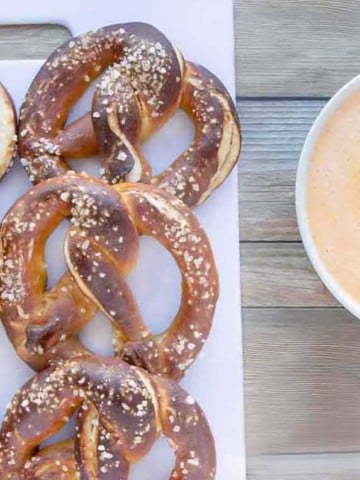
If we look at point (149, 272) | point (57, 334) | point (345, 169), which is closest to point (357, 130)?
point (345, 169)

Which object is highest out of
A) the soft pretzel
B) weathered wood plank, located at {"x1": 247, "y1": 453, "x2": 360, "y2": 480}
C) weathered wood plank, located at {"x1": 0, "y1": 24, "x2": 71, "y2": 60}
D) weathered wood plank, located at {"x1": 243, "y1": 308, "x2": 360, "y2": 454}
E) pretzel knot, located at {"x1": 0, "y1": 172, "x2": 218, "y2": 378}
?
weathered wood plank, located at {"x1": 0, "y1": 24, "x2": 71, "y2": 60}

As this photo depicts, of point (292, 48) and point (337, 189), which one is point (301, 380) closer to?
point (337, 189)

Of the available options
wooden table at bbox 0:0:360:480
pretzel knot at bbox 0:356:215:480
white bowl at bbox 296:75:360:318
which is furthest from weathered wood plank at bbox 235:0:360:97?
pretzel knot at bbox 0:356:215:480

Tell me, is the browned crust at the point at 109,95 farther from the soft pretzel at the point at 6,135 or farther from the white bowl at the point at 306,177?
the white bowl at the point at 306,177

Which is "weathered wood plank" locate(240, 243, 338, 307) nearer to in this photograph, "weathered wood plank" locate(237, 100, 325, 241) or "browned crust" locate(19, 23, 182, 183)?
"weathered wood plank" locate(237, 100, 325, 241)

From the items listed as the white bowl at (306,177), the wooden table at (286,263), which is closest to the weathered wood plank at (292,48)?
the wooden table at (286,263)

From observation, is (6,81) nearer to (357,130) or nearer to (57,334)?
(57,334)
